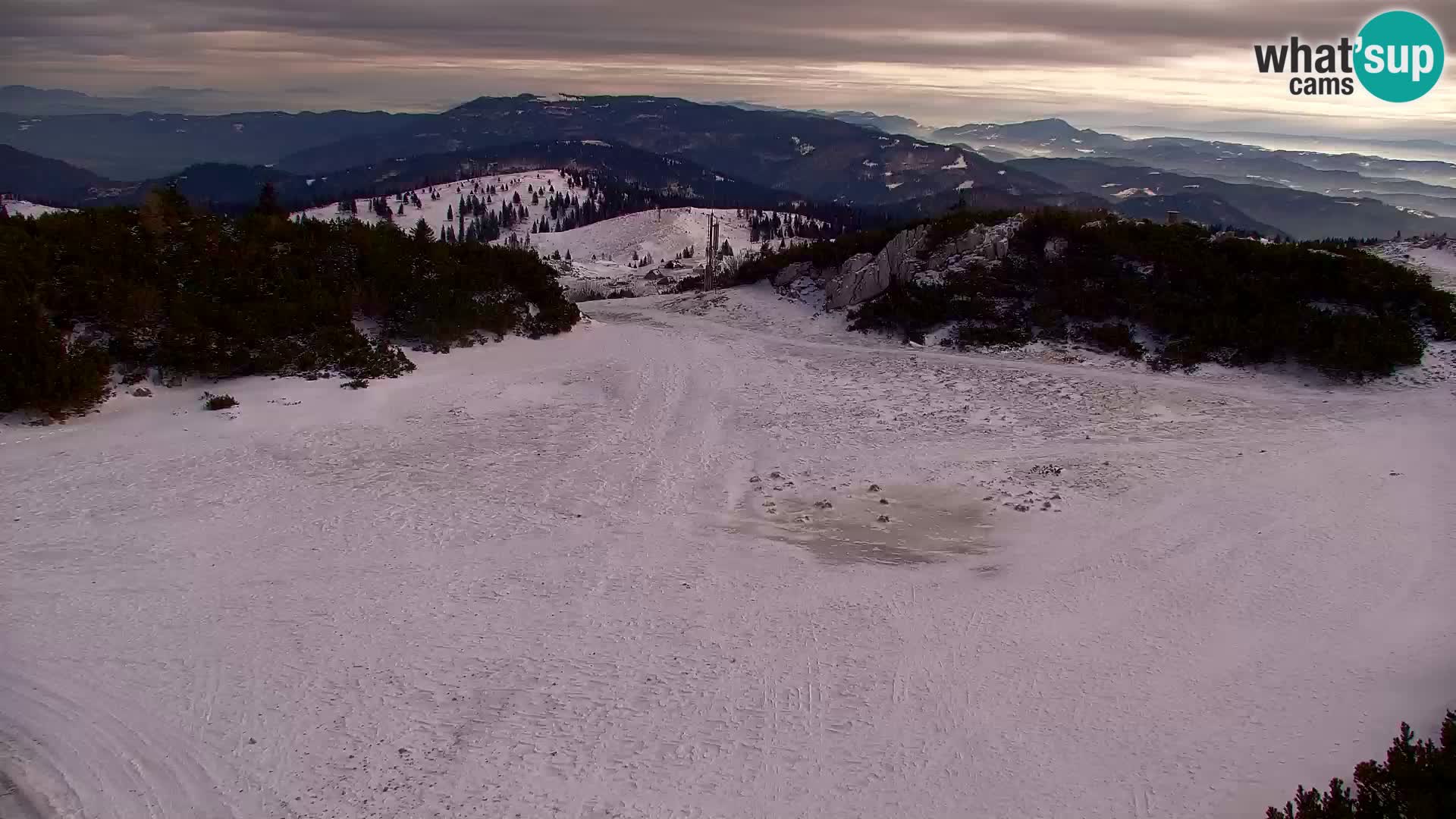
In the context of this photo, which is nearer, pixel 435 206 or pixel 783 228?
pixel 783 228

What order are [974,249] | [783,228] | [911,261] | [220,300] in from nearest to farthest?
[220,300] → [974,249] → [911,261] → [783,228]

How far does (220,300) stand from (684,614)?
1662 centimetres

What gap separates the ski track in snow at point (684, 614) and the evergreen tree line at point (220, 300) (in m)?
1.25

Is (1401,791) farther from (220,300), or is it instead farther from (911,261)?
(911,261)

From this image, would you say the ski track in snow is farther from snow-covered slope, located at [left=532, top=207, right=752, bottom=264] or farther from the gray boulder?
snow-covered slope, located at [left=532, top=207, right=752, bottom=264]

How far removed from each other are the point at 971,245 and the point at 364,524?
24.1 meters

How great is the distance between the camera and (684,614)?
10867 mm

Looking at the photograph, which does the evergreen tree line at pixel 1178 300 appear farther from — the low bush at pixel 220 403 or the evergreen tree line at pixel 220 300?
the low bush at pixel 220 403

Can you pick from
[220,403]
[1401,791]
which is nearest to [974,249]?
[220,403]

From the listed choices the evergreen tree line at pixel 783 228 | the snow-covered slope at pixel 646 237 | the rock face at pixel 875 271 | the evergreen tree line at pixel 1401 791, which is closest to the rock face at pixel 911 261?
the rock face at pixel 875 271

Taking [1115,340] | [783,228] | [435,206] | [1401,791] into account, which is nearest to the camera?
[1401,791]

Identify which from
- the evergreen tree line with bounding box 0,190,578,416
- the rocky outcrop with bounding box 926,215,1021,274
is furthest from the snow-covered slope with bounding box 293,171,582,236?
the rocky outcrop with bounding box 926,215,1021,274

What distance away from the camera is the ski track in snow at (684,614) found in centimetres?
803

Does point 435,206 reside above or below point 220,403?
above
